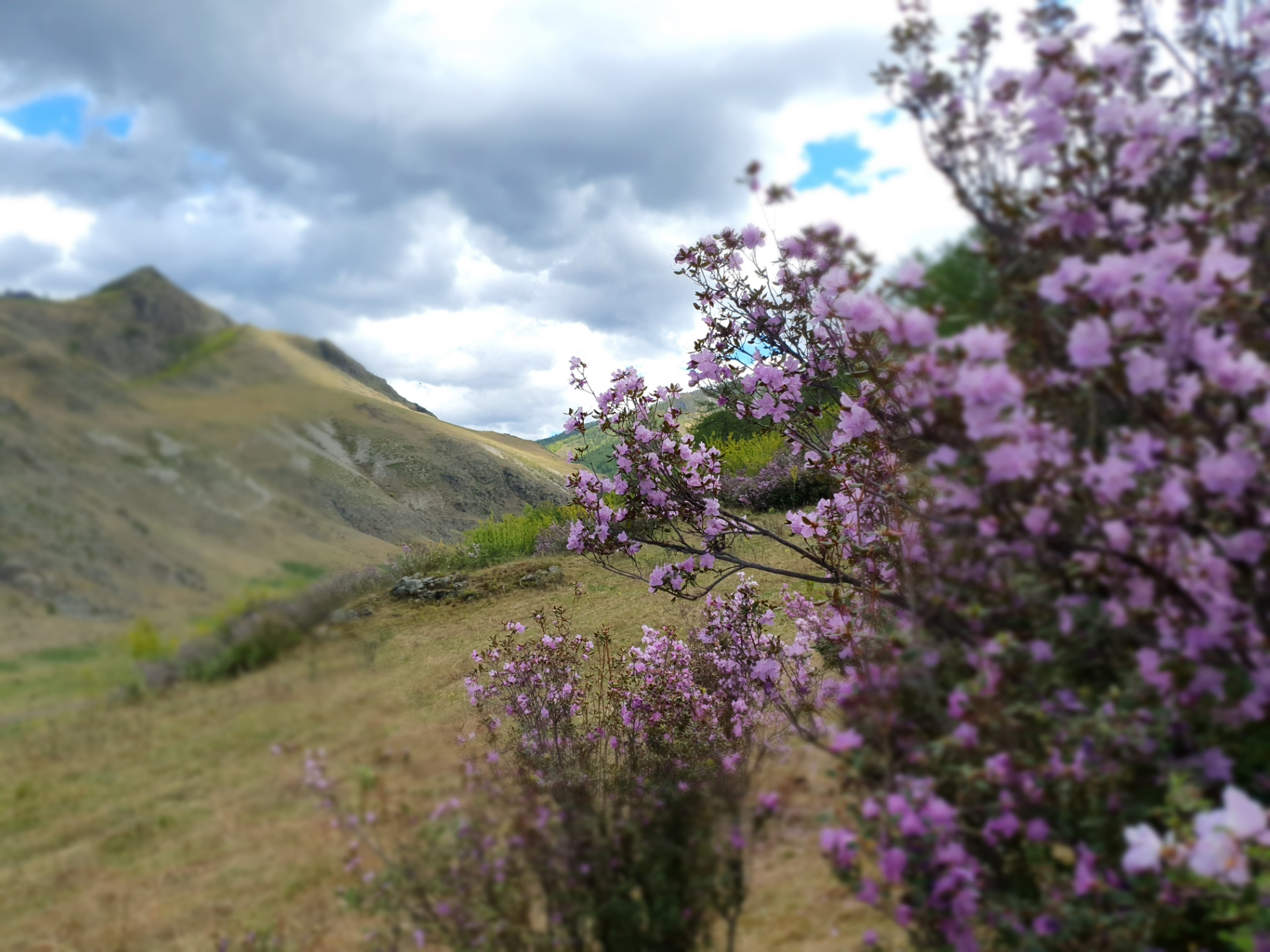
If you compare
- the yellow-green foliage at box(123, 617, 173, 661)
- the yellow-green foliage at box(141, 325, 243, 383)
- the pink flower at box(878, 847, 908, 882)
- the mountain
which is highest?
the yellow-green foliage at box(141, 325, 243, 383)

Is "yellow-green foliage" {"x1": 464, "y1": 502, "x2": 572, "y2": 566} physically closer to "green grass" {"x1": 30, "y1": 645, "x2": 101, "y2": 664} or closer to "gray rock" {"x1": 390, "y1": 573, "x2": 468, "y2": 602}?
"gray rock" {"x1": 390, "y1": 573, "x2": 468, "y2": 602}

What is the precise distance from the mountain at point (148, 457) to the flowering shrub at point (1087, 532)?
7.11ft

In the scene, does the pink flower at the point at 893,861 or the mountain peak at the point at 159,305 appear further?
the mountain peak at the point at 159,305

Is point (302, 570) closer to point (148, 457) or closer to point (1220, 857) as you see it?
point (148, 457)

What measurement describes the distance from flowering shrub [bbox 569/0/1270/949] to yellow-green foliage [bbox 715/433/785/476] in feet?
37.1

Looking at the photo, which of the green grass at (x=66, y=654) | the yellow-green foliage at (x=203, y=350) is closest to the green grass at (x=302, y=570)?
the green grass at (x=66, y=654)

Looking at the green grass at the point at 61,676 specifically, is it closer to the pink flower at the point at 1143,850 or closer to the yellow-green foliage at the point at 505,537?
the pink flower at the point at 1143,850

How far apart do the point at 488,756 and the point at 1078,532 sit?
3.80 metres

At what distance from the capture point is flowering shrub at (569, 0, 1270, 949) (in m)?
1.63

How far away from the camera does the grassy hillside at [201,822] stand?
288 cm

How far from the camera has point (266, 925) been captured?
293 cm

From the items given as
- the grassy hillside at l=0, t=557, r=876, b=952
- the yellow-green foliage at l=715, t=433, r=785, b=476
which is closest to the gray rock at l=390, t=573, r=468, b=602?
the yellow-green foliage at l=715, t=433, r=785, b=476

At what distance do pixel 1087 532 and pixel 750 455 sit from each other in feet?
43.3

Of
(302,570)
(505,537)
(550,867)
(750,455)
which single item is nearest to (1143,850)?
(550,867)
